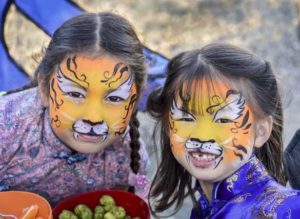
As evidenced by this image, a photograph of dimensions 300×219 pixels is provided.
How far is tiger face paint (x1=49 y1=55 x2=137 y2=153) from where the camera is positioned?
170 cm

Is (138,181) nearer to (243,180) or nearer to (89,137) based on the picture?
(89,137)

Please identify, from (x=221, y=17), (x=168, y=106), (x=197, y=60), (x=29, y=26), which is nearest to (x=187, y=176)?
(x=168, y=106)

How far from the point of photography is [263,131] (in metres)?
1.73

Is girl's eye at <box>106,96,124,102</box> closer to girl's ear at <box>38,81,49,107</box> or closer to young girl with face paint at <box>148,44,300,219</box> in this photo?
young girl with face paint at <box>148,44,300,219</box>

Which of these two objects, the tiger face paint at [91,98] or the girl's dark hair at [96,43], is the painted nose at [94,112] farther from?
the girl's dark hair at [96,43]

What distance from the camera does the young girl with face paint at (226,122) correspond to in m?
1.62

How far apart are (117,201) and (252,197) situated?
A: 495 millimetres

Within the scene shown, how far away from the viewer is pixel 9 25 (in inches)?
161

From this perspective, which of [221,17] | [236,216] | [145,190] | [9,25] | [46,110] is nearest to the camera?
[236,216]

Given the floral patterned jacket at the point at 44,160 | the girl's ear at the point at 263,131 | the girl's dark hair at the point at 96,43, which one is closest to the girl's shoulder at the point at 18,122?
the floral patterned jacket at the point at 44,160

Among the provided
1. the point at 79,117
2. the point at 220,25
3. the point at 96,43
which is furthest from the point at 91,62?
the point at 220,25

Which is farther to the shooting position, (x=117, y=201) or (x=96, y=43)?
(x=117, y=201)

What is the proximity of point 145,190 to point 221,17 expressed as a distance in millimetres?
3720

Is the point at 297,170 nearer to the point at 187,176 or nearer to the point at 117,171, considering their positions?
the point at 187,176
